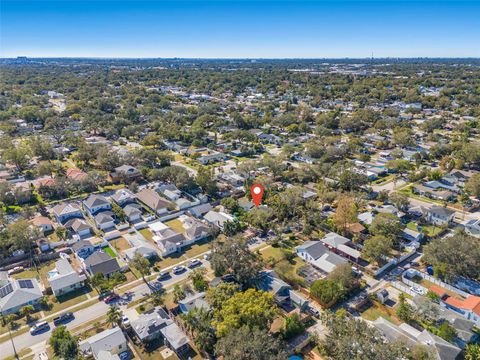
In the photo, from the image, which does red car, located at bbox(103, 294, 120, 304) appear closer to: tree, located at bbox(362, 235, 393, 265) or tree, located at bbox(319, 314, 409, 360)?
tree, located at bbox(319, 314, 409, 360)

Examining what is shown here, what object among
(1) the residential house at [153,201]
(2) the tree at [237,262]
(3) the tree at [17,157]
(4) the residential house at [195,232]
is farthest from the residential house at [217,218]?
(3) the tree at [17,157]

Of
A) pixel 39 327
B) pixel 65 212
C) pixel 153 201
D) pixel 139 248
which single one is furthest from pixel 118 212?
pixel 39 327

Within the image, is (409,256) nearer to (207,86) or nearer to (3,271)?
(3,271)

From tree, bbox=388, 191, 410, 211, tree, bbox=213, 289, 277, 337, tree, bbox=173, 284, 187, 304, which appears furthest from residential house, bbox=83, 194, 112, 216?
tree, bbox=388, 191, 410, 211

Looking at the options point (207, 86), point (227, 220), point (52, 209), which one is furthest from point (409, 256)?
point (207, 86)

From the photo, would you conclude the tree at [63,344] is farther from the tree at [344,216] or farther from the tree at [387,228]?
the tree at [387,228]

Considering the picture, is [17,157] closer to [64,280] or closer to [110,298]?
[64,280]
